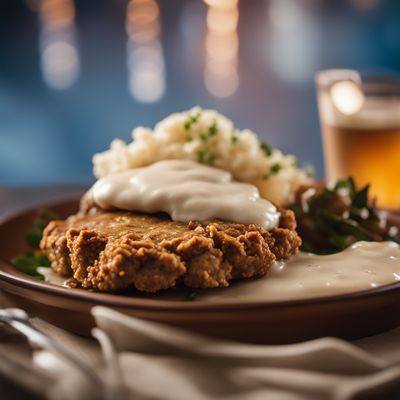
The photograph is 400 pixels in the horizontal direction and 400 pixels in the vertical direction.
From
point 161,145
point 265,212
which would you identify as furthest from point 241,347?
point 161,145

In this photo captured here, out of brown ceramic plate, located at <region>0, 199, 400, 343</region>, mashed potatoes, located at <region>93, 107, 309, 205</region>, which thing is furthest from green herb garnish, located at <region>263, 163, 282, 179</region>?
brown ceramic plate, located at <region>0, 199, 400, 343</region>

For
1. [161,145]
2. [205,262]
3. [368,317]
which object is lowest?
[368,317]

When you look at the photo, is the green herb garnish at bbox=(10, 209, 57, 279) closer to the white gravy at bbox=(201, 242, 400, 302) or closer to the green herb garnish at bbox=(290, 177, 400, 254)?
the white gravy at bbox=(201, 242, 400, 302)

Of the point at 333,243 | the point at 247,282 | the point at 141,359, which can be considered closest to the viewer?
the point at 141,359

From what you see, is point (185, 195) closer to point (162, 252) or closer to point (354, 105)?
point (162, 252)

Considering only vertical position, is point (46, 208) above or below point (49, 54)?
below

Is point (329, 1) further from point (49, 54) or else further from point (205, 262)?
point (205, 262)

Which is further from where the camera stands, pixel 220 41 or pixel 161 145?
pixel 220 41

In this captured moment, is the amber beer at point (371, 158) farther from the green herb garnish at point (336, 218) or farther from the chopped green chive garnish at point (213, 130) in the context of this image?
the chopped green chive garnish at point (213, 130)
